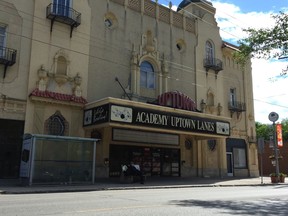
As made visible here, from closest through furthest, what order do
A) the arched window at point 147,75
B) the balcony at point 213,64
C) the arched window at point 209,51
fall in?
the arched window at point 147,75 → the balcony at point 213,64 → the arched window at point 209,51

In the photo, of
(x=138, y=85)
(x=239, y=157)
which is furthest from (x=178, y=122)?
(x=239, y=157)

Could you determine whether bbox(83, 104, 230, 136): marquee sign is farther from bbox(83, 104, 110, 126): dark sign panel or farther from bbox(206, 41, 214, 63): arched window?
bbox(206, 41, 214, 63): arched window

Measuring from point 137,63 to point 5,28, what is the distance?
403 inches

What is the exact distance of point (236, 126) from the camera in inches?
1414

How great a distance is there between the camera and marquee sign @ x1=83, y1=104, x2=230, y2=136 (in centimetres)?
2221

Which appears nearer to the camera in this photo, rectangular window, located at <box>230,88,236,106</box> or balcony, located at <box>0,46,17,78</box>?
balcony, located at <box>0,46,17,78</box>

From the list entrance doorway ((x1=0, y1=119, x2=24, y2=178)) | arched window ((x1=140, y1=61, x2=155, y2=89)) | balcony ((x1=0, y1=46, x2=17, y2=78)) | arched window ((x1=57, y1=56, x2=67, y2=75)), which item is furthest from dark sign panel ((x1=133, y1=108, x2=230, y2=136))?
balcony ((x1=0, y1=46, x2=17, y2=78))

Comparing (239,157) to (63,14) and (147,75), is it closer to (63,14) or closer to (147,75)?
(147,75)

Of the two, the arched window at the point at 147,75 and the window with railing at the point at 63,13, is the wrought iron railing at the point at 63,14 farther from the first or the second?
the arched window at the point at 147,75

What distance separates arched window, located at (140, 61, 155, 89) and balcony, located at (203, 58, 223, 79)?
21.5 feet

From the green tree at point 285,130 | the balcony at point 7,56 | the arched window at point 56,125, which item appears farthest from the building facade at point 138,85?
the green tree at point 285,130

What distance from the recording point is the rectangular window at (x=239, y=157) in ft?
116

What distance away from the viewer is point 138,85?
2814 centimetres

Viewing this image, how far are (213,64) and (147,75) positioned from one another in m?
8.01
